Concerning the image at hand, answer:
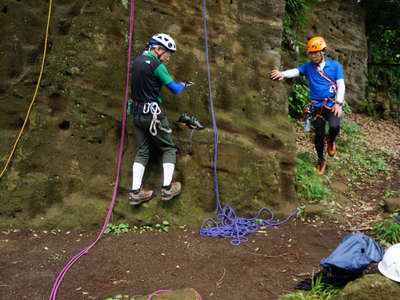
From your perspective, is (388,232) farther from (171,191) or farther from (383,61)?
(383,61)

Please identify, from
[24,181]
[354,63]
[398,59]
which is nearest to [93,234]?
[24,181]

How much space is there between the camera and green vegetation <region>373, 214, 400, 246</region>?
488 cm

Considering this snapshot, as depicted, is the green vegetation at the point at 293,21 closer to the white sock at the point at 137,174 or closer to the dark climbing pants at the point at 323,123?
the dark climbing pants at the point at 323,123

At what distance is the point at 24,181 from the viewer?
16.6ft

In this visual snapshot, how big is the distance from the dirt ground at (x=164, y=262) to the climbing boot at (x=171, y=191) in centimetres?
44

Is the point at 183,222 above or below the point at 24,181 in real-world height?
below

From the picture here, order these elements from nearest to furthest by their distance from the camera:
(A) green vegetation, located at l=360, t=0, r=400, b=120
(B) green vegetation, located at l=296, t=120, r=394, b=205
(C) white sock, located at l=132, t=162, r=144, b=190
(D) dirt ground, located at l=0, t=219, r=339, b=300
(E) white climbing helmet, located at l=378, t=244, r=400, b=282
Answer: (E) white climbing helmet, located at l=378, t=244, r=400, b=282
(D) dirt ground, located at l=0, t=219, r=339, b=300
(C) white sock, located at l=132, t=162, r=144, b=190
(B) green vegetation, located at l=296, t=120, r=394, b=205
(A) green vegetation, located at l=360, t=0, r=400, b=120

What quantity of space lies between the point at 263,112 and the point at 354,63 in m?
8.39

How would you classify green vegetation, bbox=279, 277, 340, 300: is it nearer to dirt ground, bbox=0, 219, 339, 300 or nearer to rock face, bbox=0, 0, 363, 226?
dirt ground, bbox=0, 219, 339, 300

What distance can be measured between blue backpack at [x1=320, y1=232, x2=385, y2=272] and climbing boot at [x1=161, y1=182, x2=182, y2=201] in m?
2.31

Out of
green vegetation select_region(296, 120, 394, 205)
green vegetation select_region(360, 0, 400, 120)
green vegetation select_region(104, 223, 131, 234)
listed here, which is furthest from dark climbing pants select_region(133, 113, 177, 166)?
green vegetation select_region(360, 0, 400, 120)

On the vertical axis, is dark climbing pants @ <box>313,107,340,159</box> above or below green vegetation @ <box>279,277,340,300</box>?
above

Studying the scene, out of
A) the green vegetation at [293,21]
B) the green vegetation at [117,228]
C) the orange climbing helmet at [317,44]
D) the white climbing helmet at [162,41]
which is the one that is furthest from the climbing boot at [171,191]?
the green vegetation at [293,21]

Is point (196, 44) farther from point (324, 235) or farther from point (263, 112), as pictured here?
point (324, 235)
